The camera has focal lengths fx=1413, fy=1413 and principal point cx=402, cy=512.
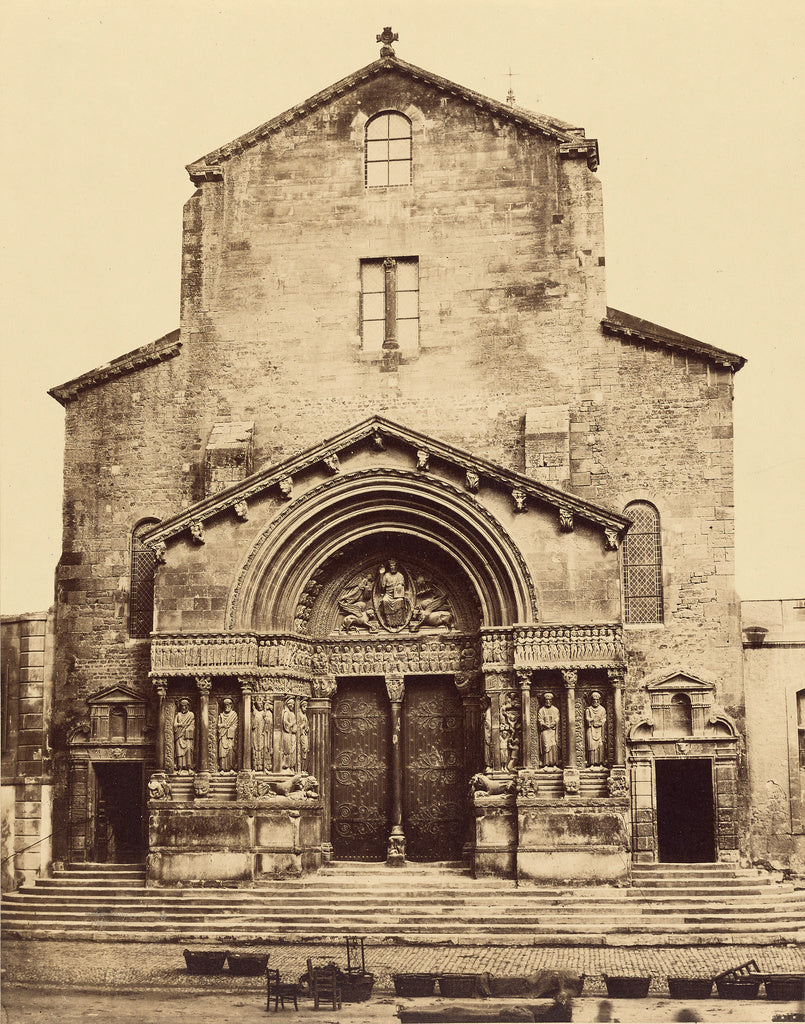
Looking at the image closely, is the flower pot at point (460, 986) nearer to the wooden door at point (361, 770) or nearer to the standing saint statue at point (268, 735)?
the standing saint statue at point (268, 735)

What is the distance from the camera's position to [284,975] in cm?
1888

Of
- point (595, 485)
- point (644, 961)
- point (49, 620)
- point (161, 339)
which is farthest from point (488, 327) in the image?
point (644, 961)

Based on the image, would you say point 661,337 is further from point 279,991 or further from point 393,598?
point 279,991

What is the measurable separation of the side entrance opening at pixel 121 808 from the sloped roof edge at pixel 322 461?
4.64m

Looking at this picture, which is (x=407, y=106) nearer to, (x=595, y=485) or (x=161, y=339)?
(x=161, y=339)

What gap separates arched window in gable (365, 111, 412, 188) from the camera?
2634cm

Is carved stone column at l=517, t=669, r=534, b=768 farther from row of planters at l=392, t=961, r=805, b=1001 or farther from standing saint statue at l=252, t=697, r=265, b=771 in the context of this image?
row of planters at l=392, t=961, r=805, b=1001

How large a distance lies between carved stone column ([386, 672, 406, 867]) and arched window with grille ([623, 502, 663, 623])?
4.14 m

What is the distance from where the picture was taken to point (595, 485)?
24.7 metres

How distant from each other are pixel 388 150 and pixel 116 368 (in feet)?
21.3

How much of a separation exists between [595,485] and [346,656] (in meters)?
5.27

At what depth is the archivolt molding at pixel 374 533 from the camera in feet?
75.2

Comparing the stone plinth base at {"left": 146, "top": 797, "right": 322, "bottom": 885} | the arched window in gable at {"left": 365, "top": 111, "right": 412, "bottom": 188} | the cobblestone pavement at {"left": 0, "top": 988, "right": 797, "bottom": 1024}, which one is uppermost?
the arched window in gable at {"left": 365, "top": 111, "right": 412, "bottom": 188}

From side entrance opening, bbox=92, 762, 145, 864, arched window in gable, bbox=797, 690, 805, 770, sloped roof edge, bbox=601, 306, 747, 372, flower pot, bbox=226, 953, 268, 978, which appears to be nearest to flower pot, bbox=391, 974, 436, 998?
flower pot, bbox=226, 953, 268, 978
